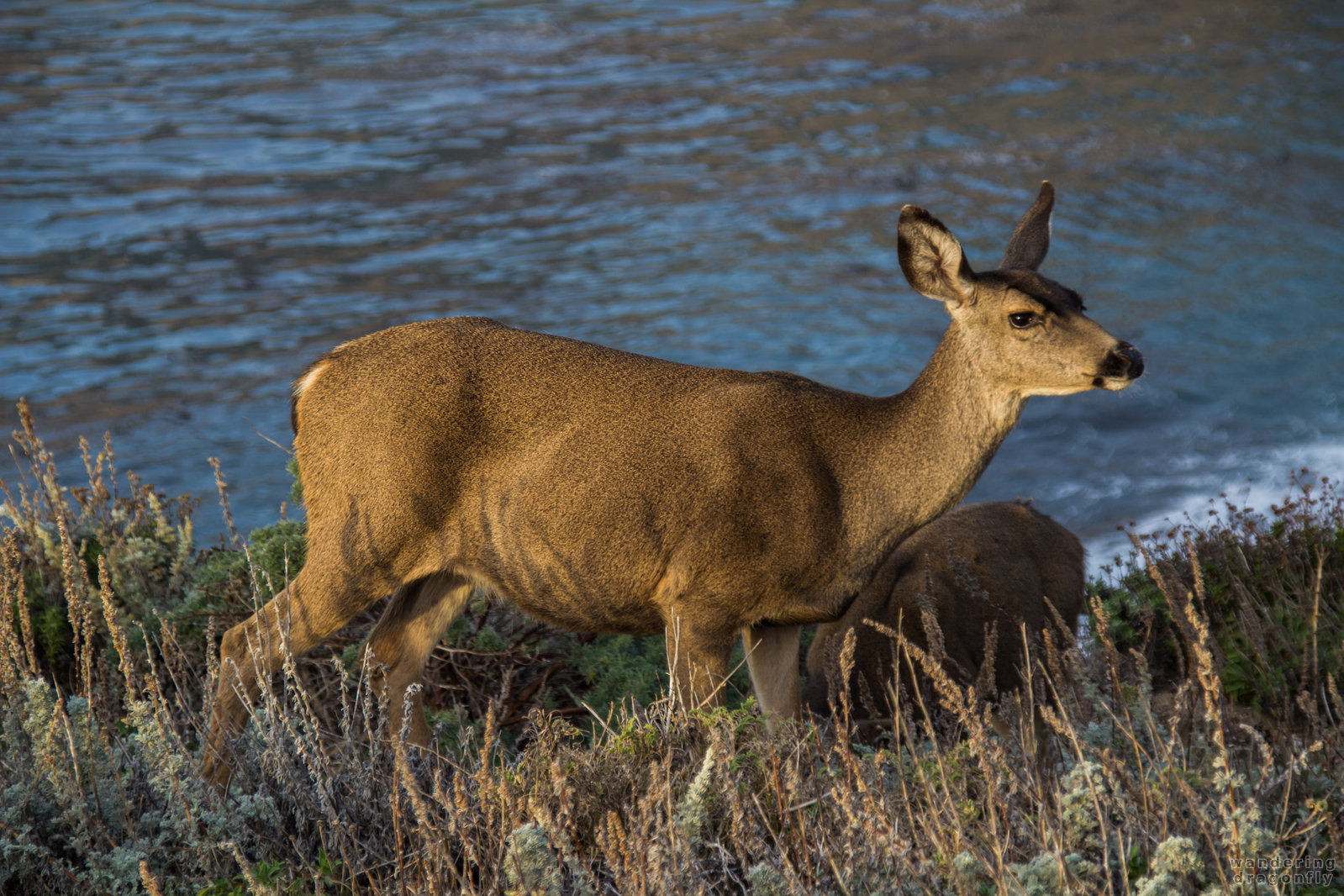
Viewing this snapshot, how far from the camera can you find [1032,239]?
5.71 meters

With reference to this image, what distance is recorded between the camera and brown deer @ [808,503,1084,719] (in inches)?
254

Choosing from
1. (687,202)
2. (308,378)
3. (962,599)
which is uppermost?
(308,378)

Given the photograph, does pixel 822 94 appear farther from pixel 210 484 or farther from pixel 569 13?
pixel 210 484

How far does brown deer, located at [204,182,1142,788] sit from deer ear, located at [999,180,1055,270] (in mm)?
19

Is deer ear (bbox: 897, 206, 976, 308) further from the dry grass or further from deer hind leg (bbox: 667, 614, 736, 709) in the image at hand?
deer hind leg (bbox: 667, 614, 736, 709)

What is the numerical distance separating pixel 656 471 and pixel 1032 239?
1856mm

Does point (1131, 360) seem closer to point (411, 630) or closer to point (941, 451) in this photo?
point (941, 451)

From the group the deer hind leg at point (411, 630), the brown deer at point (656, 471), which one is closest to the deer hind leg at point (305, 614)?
the brown deer at point (656, 471)

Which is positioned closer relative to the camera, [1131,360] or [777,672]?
[1131,360]

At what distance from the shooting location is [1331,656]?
6.43 m

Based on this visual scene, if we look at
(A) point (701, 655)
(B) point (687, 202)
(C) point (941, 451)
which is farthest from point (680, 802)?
(B) point (687, 202)

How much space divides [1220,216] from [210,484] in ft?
41.4

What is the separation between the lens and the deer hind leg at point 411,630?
5.90 metres

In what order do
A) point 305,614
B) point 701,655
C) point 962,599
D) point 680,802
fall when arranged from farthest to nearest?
point 962,599, point 305,614, point 701,655, point 680,802
